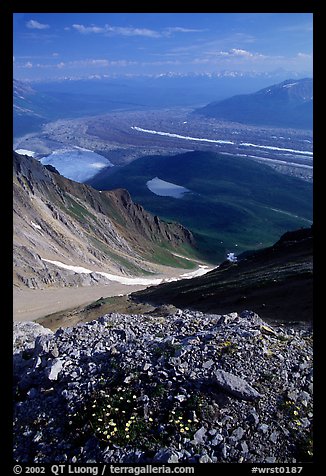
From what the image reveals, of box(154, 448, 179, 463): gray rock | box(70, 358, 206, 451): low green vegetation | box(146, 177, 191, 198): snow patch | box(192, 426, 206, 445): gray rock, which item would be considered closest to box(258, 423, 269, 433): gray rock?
box(192, 426, 206, 445): gray rock

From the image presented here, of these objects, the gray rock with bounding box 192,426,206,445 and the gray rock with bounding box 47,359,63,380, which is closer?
the gray rock with bounding box 192,426,206,445

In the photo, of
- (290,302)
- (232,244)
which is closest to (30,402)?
(290,302)

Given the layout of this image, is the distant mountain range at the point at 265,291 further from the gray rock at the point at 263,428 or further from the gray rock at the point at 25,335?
the gray rock at the point at 263,428

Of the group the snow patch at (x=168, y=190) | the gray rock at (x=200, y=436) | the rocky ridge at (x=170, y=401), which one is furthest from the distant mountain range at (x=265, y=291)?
the snow patch at (x=168, y=190)

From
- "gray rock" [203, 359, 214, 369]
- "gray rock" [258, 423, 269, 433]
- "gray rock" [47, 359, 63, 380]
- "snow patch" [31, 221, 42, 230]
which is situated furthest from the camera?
"snow patch" [31, 221, 42, 230]

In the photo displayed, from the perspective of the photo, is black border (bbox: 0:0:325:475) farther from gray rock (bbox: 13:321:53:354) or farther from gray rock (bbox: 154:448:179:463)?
gray rock (bbox: 13:321:53:354)

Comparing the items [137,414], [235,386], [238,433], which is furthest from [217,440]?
[137,414]
